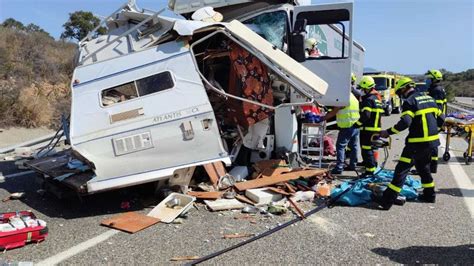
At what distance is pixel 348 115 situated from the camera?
8117mm

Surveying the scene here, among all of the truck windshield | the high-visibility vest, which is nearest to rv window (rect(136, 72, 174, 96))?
the high-visibility vest

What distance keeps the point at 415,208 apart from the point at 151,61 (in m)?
3.94

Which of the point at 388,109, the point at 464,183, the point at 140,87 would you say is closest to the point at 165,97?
the point at 140,87

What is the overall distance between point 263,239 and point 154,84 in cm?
235

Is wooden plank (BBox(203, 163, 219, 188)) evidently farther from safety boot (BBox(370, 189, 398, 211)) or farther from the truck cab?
the truck cab

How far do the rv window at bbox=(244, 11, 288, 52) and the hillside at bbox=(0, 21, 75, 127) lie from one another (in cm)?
858

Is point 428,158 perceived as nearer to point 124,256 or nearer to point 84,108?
point 124,256

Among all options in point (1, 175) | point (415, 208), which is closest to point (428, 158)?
point (415, 208)

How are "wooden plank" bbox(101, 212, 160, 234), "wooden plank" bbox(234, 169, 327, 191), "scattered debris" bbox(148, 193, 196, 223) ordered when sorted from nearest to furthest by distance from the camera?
"wooden plank" bbox(101, 212, 160, 234) < "scattered debris" bbox(148, 193, 196, 223) < "wooden plank" bbox(234, 169, 327, 191)

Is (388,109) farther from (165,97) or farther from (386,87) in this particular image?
(165,97)

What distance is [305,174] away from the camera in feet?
22.3

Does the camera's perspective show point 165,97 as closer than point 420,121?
Yes

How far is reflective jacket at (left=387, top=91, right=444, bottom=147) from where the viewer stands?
598cm

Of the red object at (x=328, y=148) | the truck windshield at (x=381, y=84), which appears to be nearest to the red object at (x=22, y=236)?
the red object at (x=328, y=148)
